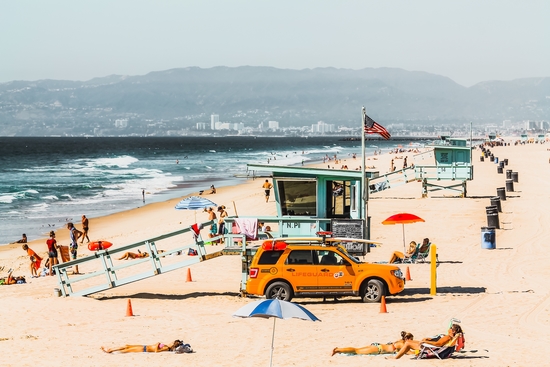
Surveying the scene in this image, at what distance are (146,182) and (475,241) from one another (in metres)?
51.6

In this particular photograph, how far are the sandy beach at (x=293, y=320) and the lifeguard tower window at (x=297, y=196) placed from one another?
2565mm

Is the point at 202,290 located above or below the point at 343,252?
below

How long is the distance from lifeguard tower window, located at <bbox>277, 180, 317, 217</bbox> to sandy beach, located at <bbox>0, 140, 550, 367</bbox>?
256 cm

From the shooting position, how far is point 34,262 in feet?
81.8

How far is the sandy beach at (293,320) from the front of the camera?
1420 centimetres

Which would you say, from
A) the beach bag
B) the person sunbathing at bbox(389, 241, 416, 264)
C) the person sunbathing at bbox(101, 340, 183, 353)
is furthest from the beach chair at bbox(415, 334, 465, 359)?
the person sunbathing at bbox(389, 241, 416, 264)

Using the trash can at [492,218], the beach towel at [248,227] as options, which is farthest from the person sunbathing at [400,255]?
the trash can at [492,218]

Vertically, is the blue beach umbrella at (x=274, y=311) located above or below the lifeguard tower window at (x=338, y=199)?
below

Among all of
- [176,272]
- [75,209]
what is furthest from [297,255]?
[75,209]

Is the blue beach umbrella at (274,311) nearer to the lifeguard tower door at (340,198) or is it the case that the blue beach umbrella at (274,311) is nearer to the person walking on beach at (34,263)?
the lifeguard tower door at (340,198)

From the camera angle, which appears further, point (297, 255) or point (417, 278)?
point (417, 278)

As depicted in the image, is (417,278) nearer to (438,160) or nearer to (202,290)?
(202,290)

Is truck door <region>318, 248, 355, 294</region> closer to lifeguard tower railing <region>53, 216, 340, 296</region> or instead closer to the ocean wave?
lifeguard tower railing <region>53, 216, 340, 296</region>

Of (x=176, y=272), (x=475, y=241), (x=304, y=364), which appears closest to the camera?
(x=304, y=364)
